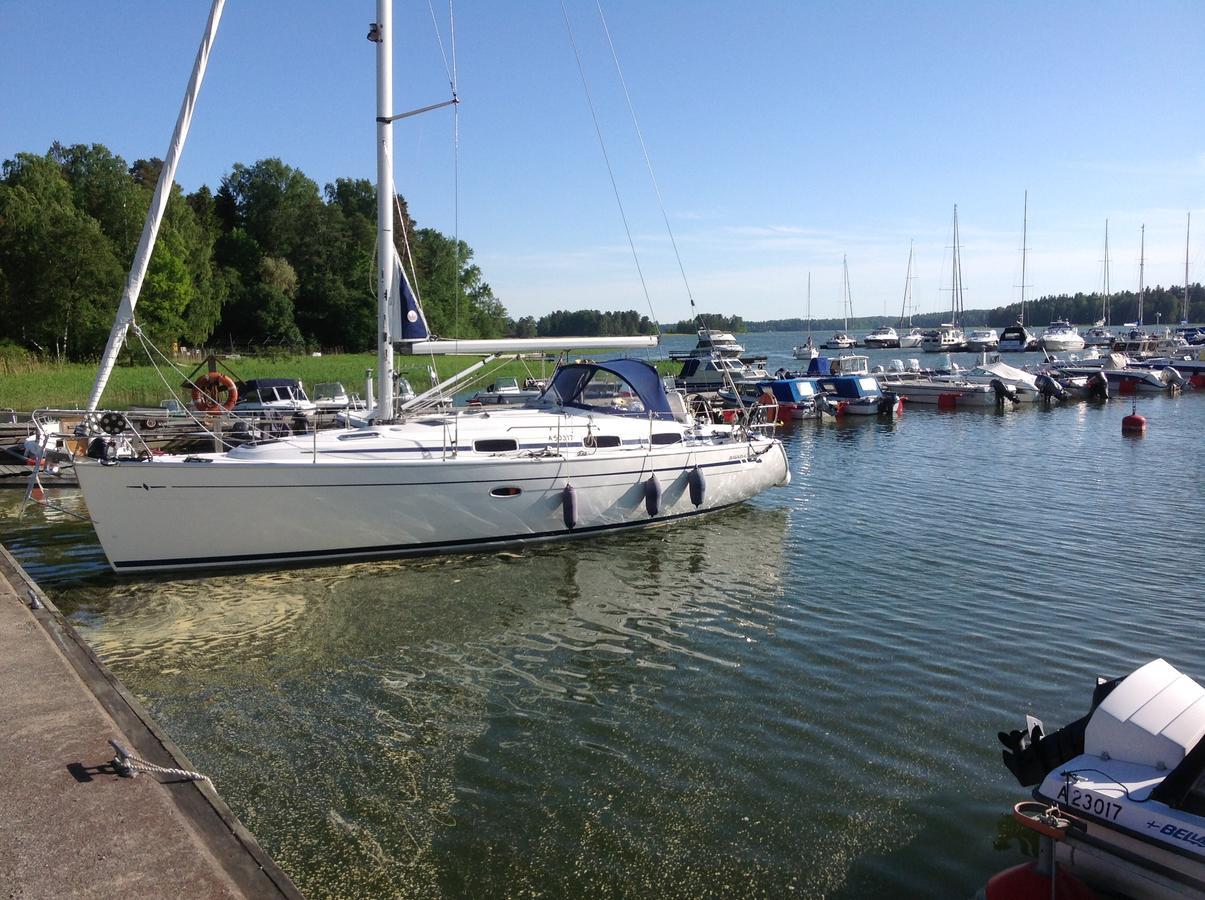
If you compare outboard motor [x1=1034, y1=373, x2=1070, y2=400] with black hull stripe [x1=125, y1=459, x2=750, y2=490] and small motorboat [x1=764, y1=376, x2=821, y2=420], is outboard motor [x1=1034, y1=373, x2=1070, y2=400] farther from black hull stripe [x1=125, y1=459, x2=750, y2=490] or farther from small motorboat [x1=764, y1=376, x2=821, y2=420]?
black hull stripe [x1=125, y1=459, x2=750, y2=490]

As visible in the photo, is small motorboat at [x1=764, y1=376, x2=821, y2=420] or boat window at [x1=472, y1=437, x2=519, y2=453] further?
small motorboat at [x1=764, y1=376, x2=821, y2=420]

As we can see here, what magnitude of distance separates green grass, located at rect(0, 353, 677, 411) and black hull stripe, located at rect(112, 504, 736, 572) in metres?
11.1

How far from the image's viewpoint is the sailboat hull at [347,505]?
37.9 feet

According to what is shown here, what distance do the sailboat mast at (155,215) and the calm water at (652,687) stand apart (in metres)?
2.96

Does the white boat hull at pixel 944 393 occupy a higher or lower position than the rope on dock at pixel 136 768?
higher

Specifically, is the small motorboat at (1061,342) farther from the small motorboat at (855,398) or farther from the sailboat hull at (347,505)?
the sailboat hull at (347,505)

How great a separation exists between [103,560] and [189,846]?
10.2 metres

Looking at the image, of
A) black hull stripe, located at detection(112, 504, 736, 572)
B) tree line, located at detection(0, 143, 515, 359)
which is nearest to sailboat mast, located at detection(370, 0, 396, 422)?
black hull stripe, located at detection(112, 504, 736, 572)

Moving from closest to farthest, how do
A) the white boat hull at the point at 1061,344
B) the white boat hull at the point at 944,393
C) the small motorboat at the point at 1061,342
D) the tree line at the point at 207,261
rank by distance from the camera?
the white boat hull at the point at 944,393
the tree line at the point at 207,261
the white boat hull at the point at 1061,344
the small motorboat at the point at 1061,342

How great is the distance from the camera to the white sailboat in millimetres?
11688

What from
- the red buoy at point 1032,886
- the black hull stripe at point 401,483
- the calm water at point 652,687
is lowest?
the calm water at point 652,687

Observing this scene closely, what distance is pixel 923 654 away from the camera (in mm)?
9539

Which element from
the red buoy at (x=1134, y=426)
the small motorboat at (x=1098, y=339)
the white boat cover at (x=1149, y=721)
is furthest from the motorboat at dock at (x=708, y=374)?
the small motorboat at (x=1098, y=339)

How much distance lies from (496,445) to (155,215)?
588 cm
